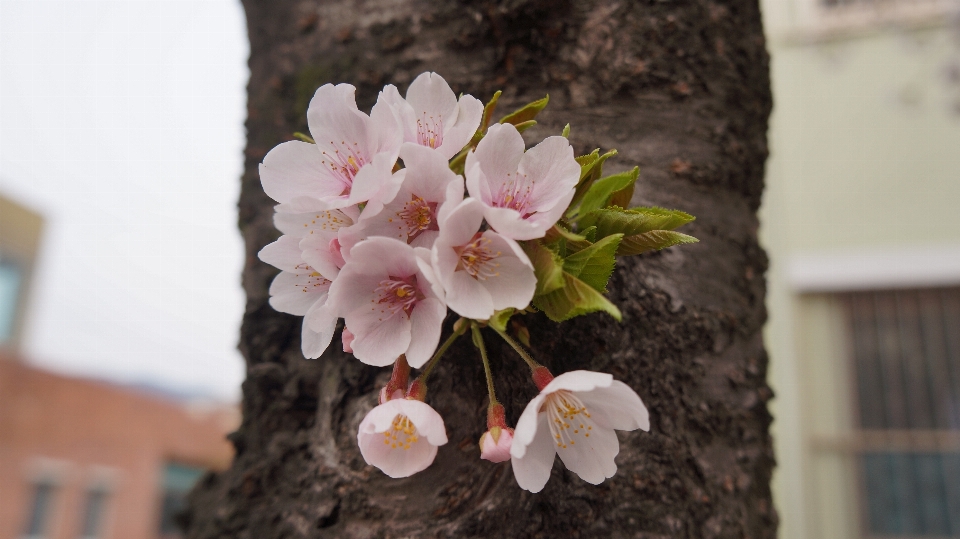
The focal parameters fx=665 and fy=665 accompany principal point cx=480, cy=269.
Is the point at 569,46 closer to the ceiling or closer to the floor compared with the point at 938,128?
closer to the floor

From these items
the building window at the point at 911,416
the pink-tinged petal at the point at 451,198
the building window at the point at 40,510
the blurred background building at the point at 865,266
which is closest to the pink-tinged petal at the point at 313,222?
the pink-tinged petal at the point at 451,198

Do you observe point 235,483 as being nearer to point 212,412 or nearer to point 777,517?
point 777,517

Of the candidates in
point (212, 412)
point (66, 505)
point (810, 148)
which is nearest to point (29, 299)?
point (66, 505)

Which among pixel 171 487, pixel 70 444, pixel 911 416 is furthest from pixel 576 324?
pixel 171 487

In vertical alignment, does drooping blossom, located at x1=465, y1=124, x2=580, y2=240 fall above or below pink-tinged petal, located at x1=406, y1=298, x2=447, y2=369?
above

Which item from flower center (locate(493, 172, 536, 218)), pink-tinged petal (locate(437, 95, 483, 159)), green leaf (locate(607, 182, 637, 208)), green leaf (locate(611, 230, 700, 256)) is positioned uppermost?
pink-tinged petal (locate(437, 95, 483, 159))

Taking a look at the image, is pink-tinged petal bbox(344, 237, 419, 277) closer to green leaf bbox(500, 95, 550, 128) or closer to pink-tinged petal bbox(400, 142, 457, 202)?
pink-tinged petal bbox(400, 142, 457, 202)

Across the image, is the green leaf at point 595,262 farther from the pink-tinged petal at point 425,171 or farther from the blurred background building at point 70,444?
the blurred background building at point 70,444

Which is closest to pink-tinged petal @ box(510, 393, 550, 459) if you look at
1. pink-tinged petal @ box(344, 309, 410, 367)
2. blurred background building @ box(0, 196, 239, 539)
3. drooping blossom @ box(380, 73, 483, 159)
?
pink-tinged petal @ box(344, 309, 410, 367)
